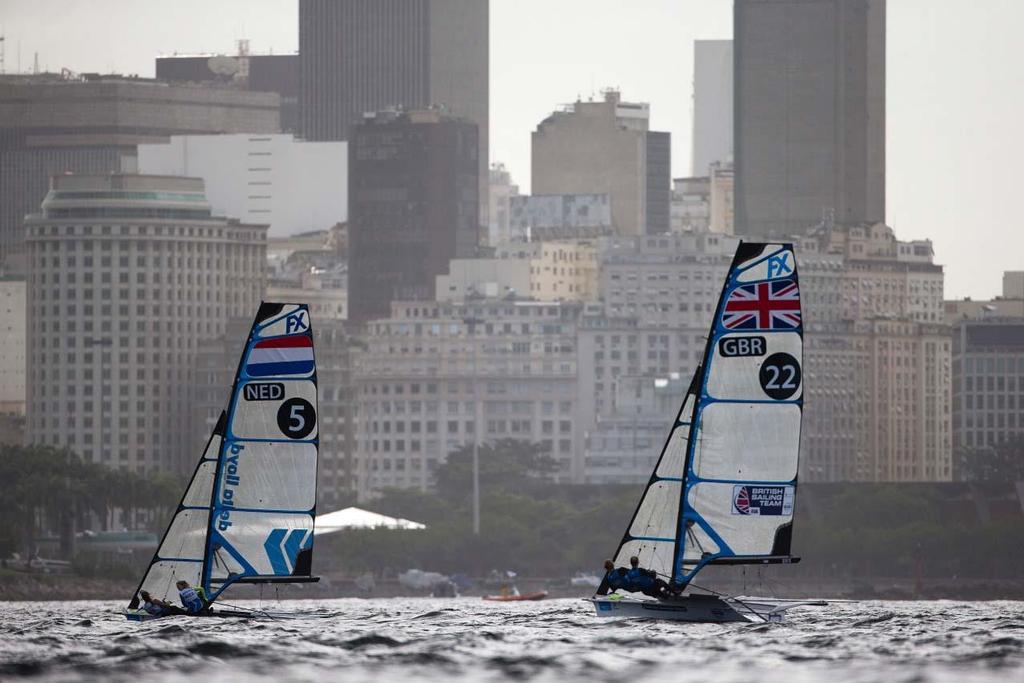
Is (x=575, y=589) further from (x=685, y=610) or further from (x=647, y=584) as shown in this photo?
(x=685, y=610)

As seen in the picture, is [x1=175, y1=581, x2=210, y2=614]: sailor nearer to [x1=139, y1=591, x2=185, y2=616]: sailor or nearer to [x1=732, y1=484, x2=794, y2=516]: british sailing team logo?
[x1=139, y1=591, x2=185, y2=616]: sailor

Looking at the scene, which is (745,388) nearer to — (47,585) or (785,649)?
(785,649)

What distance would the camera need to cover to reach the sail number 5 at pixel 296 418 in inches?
3017

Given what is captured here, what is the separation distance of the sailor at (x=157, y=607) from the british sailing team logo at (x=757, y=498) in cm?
1413

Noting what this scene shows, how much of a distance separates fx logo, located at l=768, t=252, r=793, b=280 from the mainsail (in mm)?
24

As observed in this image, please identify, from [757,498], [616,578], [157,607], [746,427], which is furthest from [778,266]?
[157,607]

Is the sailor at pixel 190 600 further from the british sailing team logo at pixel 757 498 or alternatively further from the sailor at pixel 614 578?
the british sailing team logo at pixel 757 498

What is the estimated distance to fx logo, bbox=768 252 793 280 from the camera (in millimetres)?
72125

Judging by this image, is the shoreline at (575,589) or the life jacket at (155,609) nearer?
the life jacket at (155,609)

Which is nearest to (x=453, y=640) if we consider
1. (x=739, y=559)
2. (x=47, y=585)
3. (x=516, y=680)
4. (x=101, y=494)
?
(x=739, y=559)

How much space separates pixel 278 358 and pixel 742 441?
12.5 metres

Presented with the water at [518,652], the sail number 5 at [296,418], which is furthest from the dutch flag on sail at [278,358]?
the water at [518,652]

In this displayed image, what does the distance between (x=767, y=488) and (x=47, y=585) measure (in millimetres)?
104646

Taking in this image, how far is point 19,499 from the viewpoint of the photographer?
199m
